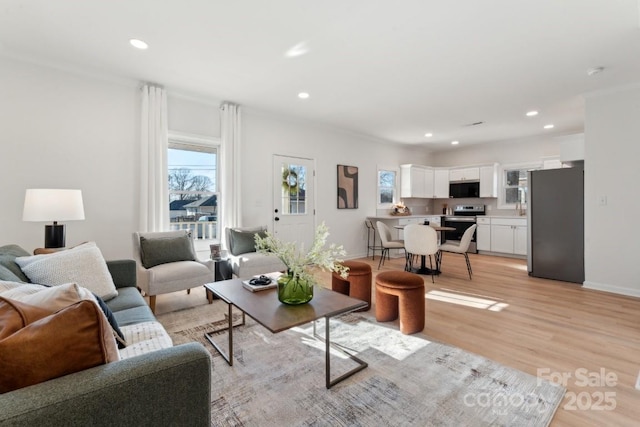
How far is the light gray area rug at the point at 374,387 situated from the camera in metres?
1.60

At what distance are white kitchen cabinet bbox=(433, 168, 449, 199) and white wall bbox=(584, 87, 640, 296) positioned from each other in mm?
3790

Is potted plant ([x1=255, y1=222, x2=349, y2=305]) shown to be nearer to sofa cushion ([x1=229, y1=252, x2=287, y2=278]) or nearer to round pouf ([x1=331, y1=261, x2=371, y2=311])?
round pouf ([x1=331, y1=261, x2=371, y2=311])

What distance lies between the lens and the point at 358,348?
7.71 ft

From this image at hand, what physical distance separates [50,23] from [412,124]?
514cm

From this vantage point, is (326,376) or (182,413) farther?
(326,376)

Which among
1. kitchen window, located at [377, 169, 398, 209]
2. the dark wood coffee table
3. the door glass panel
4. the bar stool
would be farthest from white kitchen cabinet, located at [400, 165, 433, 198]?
the dark wood coffee table

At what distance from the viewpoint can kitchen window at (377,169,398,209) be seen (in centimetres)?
697

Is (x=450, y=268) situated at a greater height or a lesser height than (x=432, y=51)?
lesser

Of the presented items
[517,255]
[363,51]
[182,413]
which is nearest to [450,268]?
[517,255]

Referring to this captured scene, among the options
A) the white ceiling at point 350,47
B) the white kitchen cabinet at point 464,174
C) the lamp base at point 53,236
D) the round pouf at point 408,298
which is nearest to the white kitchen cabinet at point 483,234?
the white kitchen cabinet at point 464,174

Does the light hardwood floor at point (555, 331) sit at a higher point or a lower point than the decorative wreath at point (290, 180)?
lower

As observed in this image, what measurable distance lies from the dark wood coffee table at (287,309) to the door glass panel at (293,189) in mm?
2969

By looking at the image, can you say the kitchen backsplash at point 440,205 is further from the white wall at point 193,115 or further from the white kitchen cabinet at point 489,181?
the white wall at point 193,115

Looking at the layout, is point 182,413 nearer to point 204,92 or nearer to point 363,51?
point 363,51
